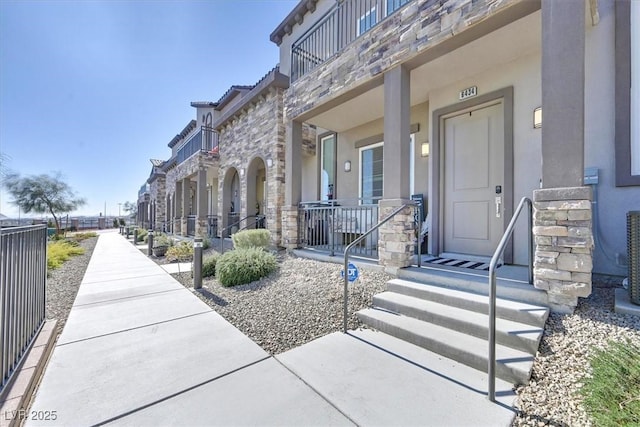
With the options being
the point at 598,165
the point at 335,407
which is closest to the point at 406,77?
the point at 598,165

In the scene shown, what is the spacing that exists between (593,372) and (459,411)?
1019 millimetres

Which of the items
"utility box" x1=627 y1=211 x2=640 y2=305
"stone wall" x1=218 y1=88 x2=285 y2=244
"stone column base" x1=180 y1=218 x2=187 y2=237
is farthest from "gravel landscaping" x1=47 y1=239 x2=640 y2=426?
"stone column base" x1=180 y1=218 x2=187 y2=237

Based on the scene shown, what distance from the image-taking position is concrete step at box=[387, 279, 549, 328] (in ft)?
8.24

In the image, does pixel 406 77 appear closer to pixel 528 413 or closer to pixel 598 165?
pixel 598 165

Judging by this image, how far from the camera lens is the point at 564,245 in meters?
2.59

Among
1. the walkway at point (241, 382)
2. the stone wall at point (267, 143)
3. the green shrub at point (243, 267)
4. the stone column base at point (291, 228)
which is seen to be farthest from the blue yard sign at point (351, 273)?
the stone wall at point (267, 143)

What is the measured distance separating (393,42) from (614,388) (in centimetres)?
467

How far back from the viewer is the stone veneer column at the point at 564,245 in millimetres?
2502

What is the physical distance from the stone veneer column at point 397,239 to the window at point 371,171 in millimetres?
2619

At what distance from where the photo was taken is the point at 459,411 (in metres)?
1.82

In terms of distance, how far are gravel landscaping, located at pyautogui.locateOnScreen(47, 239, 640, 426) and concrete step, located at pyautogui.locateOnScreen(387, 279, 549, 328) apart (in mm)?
155

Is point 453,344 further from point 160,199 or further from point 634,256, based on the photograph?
point 160,199

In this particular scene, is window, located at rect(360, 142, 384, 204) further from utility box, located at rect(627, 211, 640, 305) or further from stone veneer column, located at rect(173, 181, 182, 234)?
stone veneer column, located at rect(173, 181, 182, 234)

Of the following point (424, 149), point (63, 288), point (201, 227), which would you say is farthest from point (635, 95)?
point (201, 227)
